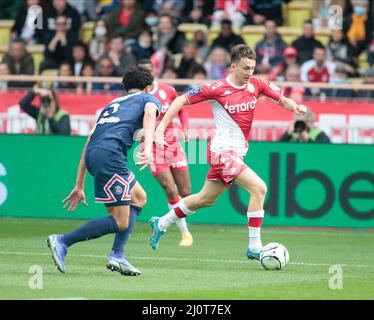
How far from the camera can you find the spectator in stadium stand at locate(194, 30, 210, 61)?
22719 millimetres

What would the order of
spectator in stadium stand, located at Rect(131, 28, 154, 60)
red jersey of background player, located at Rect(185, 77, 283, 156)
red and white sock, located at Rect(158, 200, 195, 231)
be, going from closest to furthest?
red jersey of background player, located at Rect(185, 77, 283, 156) < red and white sock, located at Rect(158, 200, 195, 231) < spectator in stadium stand, located at Rect(131, 28, 154, 60)

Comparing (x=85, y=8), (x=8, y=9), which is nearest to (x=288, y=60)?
(x=85, y=8)

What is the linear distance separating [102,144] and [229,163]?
82.2 inches

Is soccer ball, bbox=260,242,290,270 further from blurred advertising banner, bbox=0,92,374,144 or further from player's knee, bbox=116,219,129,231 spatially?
blurred advertising banner, bbox=0,92,374,144

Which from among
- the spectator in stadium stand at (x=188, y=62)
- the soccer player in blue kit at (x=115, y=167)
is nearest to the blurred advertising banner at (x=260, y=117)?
the spectator in stadium stand at (x=188, y=62)

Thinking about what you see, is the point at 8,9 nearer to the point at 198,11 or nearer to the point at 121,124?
the point at 198,11

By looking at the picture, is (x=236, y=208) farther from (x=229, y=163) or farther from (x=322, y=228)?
(x=229, y=163)

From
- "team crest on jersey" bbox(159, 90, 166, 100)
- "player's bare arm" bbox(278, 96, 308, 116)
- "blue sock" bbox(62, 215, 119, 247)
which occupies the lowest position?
"blue sock" bbox(62, 215, 119, 247)

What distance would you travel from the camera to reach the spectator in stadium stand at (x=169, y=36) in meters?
23.1

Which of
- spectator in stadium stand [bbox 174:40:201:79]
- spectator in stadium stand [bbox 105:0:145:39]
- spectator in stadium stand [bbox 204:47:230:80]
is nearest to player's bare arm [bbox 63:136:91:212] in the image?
spectator in stadium stand [bbox 174:40:201:79]

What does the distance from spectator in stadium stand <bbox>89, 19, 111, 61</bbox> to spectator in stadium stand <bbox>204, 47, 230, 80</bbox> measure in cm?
243

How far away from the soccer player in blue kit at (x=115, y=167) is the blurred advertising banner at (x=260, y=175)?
653 cm

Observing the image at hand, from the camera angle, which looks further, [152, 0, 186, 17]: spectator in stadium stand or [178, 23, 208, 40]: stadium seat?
[152, 0, 186, 17]: spectator in stadium stand
